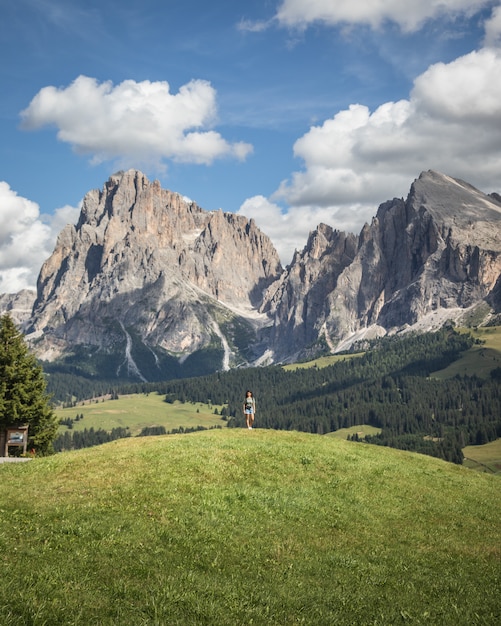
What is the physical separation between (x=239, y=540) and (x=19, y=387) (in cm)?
4723

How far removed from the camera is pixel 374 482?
4084 centimetres

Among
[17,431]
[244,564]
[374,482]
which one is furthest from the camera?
[17,431]

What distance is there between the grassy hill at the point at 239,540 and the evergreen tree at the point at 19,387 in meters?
26.4

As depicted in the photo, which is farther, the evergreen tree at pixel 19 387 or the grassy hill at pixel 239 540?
the evergreen tree at pixel 19 387

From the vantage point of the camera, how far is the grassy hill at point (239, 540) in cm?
2000

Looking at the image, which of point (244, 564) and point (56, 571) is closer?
point (56, 571)

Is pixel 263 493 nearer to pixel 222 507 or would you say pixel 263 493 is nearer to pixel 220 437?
pixel 222 507

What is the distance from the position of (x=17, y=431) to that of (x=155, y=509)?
1243 inches

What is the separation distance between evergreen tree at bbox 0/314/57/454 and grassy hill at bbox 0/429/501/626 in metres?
26.4

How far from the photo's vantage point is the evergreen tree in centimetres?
6544

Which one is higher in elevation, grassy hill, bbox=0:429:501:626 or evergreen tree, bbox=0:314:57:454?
evergreen tree, bbox=0:314:57:454

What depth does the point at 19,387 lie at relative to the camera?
220 feet

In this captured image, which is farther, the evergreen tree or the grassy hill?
the evergreen tree

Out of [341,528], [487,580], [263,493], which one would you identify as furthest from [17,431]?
[487,580]
